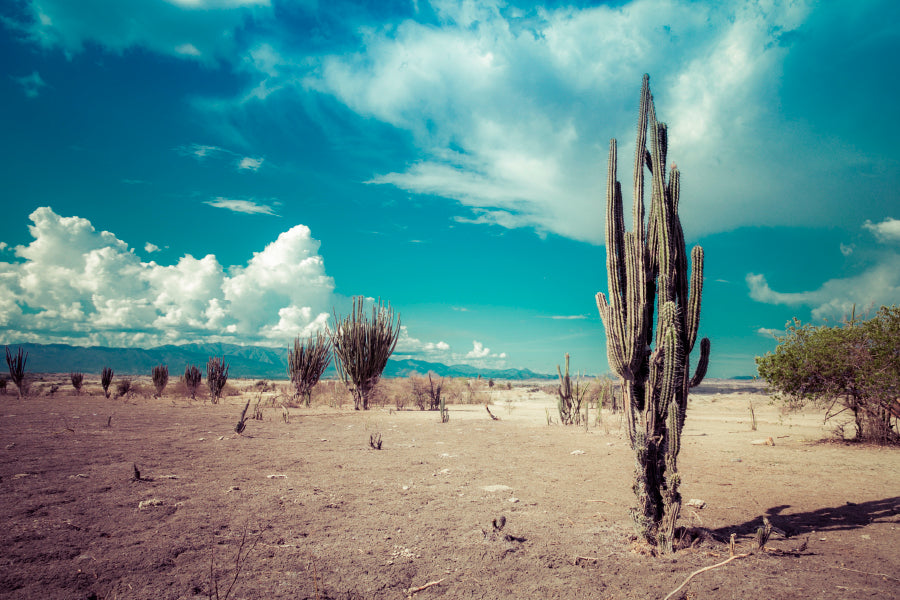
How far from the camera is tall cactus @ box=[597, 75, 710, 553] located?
468 cm

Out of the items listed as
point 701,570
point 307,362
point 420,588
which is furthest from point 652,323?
point 307,362

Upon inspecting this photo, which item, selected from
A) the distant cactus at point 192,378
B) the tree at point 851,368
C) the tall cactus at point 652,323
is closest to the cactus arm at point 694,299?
the tall cactus at point 652,323

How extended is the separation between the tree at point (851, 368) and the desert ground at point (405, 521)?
3.73ft

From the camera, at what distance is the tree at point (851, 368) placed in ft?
33.4

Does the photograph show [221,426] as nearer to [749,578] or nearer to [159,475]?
[159,475]

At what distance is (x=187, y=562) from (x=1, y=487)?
Result: 3.84 metres

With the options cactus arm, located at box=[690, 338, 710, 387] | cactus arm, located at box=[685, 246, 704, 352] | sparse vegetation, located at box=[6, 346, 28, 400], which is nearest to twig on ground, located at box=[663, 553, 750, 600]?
cactus arm, located at box=[690, 338, 710, 387]

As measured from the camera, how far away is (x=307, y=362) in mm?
21312

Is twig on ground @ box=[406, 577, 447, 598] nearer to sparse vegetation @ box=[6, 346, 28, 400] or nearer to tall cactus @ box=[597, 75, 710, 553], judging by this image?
tall cactus @ box=[597, 75, 710, 553]

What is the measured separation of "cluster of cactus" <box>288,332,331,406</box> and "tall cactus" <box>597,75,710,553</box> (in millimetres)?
17903

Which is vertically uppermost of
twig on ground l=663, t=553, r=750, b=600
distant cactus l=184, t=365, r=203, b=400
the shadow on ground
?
distant cactus l=184, t=365, r=203, b=400

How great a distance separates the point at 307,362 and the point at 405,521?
16964 millimetres

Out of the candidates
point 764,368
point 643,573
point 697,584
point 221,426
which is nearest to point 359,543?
point 643,573

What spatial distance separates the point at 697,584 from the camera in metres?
3.99
